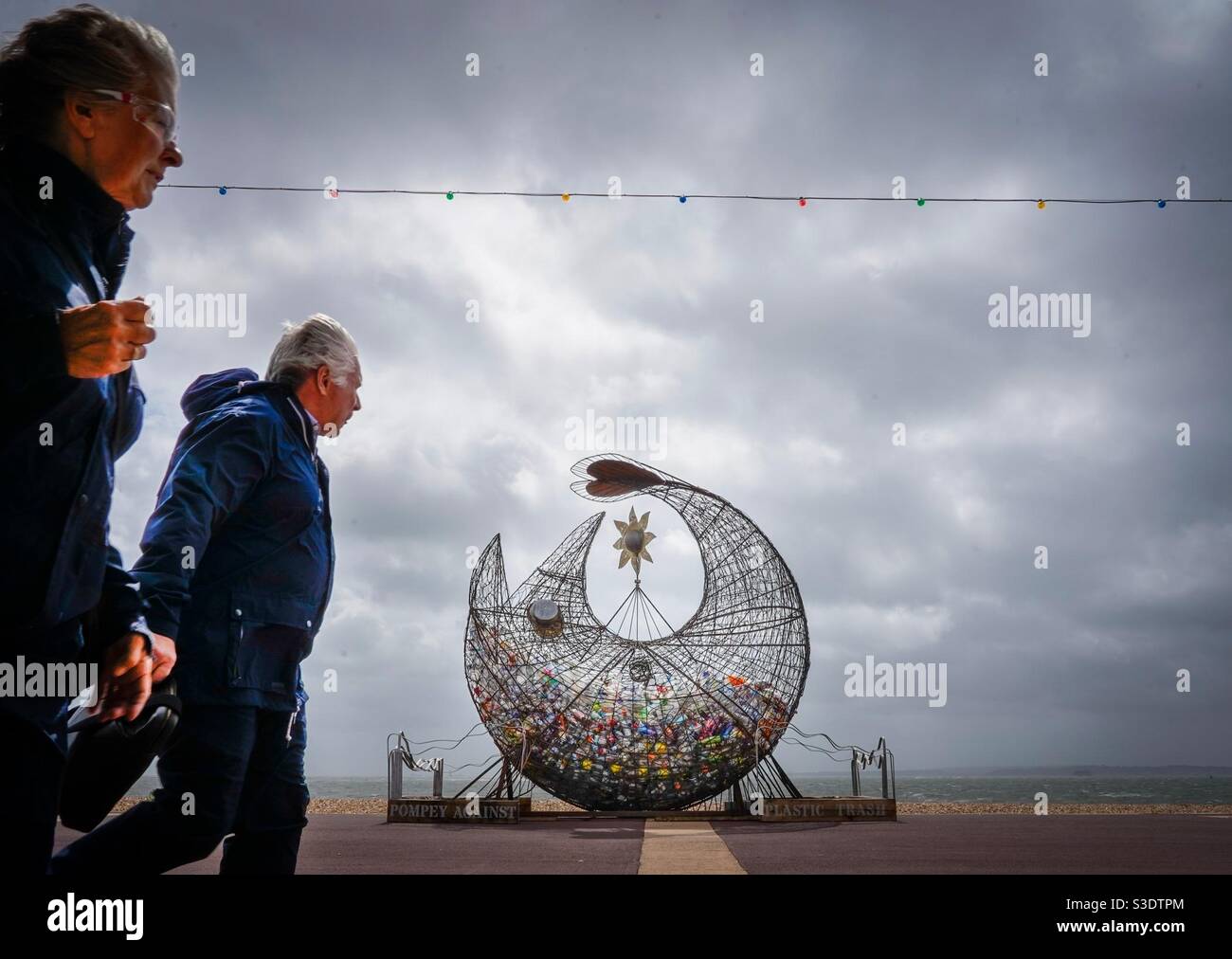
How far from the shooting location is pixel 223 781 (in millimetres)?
2295

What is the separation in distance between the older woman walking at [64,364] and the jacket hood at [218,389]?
38.5 inches

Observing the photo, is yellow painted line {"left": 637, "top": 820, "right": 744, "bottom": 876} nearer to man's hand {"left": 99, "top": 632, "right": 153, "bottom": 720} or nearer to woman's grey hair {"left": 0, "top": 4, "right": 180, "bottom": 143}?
man's hand {"left": 99, "top": 632, "right": 153, "bottom": 720}

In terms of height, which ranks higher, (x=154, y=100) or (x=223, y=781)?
(x=154, y=100)

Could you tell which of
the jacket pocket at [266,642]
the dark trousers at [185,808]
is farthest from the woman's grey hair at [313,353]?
the dark trousers at [185,808]

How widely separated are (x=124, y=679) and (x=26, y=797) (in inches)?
10.9

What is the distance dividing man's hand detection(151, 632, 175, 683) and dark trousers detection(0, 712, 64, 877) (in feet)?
1.03

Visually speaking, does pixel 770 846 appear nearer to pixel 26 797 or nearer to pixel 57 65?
pixel 26 797

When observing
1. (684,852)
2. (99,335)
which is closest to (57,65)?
(99,335)
